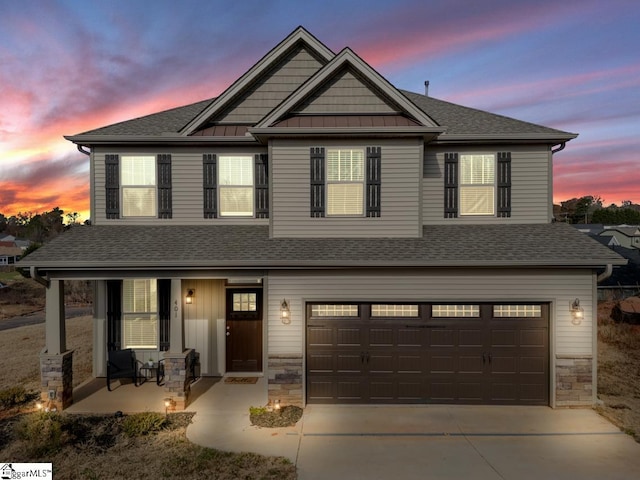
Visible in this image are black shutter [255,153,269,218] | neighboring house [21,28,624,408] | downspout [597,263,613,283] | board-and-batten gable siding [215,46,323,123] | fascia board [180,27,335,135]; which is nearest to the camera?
downspout [597,263,613,283]

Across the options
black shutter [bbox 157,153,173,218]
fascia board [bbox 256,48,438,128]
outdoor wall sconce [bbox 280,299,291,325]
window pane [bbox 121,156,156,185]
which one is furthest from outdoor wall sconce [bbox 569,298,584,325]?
window pane [bbox 121,156,156,185]

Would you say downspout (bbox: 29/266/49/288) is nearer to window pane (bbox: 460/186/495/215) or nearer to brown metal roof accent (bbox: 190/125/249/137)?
brown metal roof accent (bbox: 190/125/249/137)

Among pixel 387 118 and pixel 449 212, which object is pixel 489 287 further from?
pixel 387 118

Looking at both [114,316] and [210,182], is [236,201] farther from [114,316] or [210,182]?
[114,316]

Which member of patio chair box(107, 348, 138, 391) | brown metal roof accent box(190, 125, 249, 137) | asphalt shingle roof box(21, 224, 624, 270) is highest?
brown metal roof accent box(190, 125, 249, 137)

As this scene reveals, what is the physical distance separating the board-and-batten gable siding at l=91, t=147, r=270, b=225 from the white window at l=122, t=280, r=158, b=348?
1912 mm

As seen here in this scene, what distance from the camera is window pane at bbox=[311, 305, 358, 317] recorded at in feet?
30.1

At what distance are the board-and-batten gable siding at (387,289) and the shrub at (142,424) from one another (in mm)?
2645

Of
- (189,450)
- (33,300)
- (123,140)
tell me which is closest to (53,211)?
(33,300)

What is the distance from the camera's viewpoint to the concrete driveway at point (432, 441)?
634 centimetres

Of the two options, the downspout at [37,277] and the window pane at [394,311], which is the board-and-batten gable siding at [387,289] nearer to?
the window pane at [394,311]

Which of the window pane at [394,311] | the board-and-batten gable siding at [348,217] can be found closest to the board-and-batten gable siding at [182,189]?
the board-and-batten gable siding at [348,217]

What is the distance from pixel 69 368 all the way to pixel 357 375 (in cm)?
667

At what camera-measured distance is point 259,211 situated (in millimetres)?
10719
